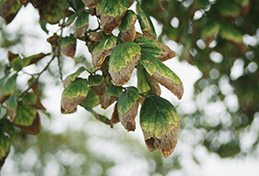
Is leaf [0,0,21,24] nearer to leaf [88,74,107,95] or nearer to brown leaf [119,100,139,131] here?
leaf [88,74,107,95]

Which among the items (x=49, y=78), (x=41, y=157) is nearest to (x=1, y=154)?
(x=49, y=78)

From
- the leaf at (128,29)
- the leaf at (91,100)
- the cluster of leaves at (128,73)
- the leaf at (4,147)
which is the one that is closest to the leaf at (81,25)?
the cluster of leaves at (128,73)

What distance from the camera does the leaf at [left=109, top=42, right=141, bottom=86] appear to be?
50 cm

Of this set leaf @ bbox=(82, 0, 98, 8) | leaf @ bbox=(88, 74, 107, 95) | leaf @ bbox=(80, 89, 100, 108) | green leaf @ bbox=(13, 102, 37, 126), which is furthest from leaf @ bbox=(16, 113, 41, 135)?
leaf @ bbox=(82, 0, 98, 8)

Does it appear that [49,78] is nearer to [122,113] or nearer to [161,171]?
[122,113]

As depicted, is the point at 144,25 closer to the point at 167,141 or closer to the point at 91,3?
the point at 91,3

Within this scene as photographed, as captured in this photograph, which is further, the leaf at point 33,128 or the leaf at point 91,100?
the leaf at point 33,128

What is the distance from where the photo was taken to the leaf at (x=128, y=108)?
54 centimetres

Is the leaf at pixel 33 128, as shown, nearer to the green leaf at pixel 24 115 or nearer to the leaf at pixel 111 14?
the green leaf at pixel 24 115

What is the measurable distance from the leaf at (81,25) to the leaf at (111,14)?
0.08 meters

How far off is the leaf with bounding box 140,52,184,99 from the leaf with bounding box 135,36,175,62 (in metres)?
0.03

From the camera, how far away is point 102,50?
554 mm

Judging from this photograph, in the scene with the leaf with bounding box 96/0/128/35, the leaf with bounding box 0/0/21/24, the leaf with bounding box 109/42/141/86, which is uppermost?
the leaf with bounding box 96/0/128/35

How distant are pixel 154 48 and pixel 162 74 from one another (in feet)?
0.23
